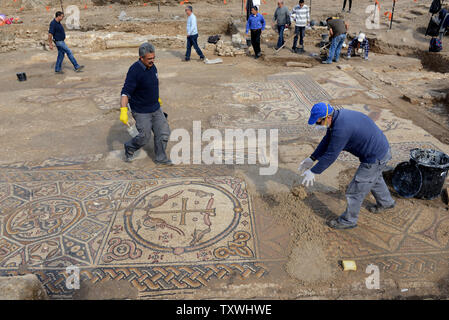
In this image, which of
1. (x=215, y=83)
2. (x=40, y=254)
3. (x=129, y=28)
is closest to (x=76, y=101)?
(x=215, y=83)

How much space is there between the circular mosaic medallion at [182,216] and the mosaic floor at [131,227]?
1 centimetres

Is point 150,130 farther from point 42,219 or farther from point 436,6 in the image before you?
point 436,6

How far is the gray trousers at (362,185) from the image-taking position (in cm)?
339

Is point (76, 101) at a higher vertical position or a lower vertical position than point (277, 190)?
higher

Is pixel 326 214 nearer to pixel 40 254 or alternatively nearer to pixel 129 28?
pixel 40 254

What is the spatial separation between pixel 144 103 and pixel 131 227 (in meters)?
1.77

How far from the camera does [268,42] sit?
12555 millimetres

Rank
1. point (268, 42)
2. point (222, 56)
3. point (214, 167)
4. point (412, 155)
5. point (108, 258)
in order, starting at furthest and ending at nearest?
point (268, 42)
point (222, 56)
point (214, 167)
point (412, 155)
point (108, 258)

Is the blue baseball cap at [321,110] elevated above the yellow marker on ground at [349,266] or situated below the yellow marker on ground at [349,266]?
above

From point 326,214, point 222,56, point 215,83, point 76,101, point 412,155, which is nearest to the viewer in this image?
point 326,214

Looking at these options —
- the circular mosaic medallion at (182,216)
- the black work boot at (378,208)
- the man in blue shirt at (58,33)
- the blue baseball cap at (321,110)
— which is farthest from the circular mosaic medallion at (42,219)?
the man in blue shirt at (58,33)

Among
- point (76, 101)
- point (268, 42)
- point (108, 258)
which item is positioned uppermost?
point (268, 42)

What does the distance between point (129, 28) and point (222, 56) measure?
5492 mm

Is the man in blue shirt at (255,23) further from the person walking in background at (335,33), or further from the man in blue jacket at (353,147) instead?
the man in blue jacket at (353,147)
